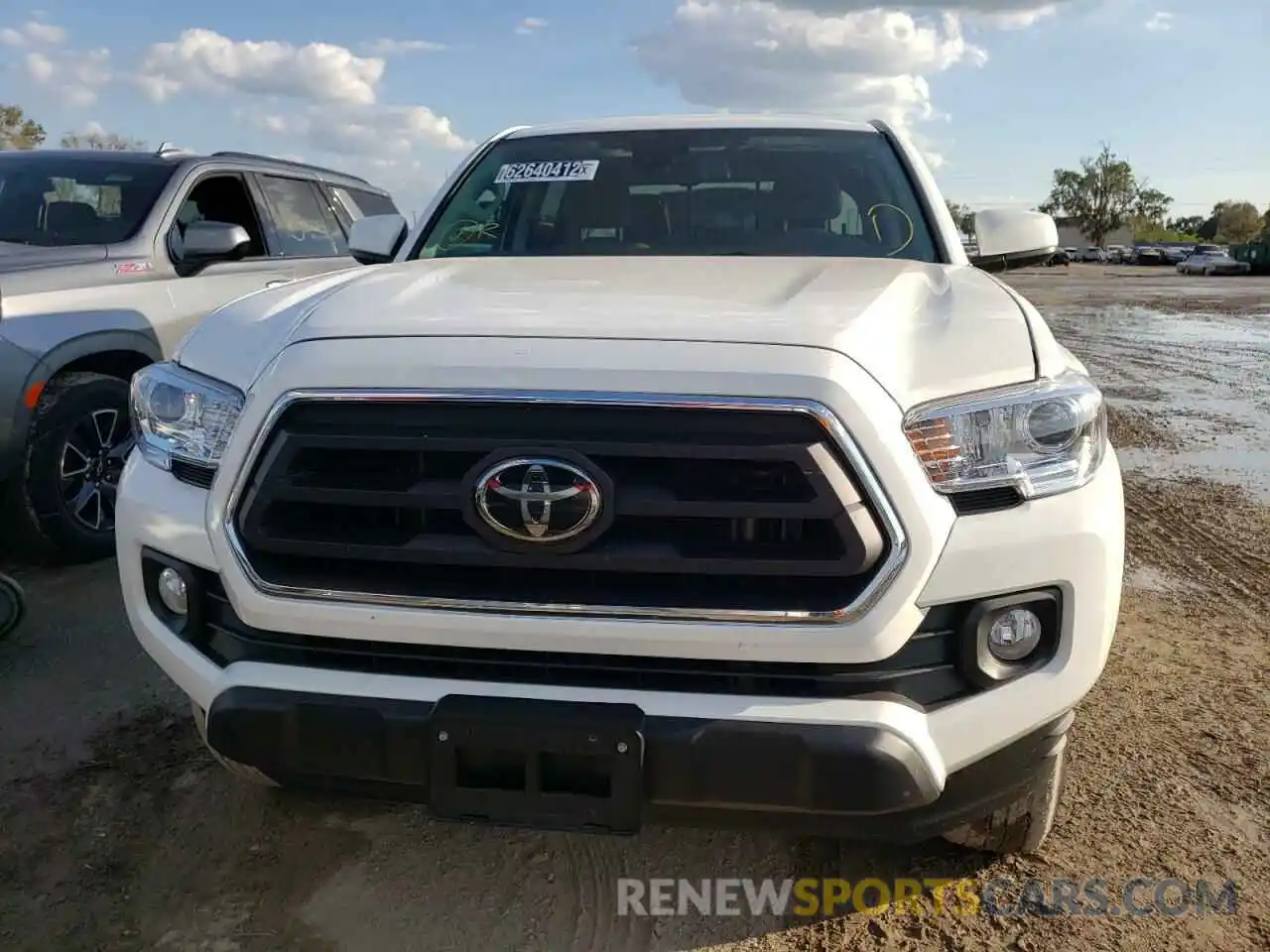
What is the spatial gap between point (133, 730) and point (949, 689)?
8.44ft

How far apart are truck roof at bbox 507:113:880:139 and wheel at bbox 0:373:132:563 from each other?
7.61 ft

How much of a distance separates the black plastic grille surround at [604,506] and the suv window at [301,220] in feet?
15.1

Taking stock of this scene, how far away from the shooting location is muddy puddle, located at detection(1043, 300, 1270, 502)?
6.96 meters

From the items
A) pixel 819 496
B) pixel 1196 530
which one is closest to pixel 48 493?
pixel 819 496

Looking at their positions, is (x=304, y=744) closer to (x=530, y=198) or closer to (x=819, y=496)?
(x=819, y=496)

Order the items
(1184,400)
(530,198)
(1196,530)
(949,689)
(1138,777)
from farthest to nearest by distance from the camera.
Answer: (1184,400), (1196,530), (530,198), (1138,777), (949,689)

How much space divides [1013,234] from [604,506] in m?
2.44

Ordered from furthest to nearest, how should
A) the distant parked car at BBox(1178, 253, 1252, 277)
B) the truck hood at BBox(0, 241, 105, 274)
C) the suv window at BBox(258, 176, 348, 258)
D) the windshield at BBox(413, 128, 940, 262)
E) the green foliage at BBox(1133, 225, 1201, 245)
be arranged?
1. the green foliage at BBox(1133, 225, 1201, 245)
2. the distant parked car at BBox(1178, 253, 1252, 277)
3. the suv window at BBox(258, 176, 348, 258)
4. the truck hood at BBox(0, 241, 105, 274)
5. the windshield at BBox(413, 128, 940, 262)

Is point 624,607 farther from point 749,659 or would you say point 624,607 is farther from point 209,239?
point 209,239

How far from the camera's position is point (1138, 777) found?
304cm

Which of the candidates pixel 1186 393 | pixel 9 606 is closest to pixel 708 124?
pixel 9 606

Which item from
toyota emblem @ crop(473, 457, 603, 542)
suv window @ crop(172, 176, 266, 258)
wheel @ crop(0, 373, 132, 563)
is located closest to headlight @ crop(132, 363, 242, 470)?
toyota emblem @ crop(473, 457, 603, 542)

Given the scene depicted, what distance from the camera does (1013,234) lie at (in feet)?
12.3

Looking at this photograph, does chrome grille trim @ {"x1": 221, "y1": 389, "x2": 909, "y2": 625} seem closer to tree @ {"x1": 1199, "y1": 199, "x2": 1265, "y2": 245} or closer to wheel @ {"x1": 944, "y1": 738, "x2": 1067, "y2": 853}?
wheel @ {"x1": 944, "y1": 738, "x2": 1067, "y2": 853}
